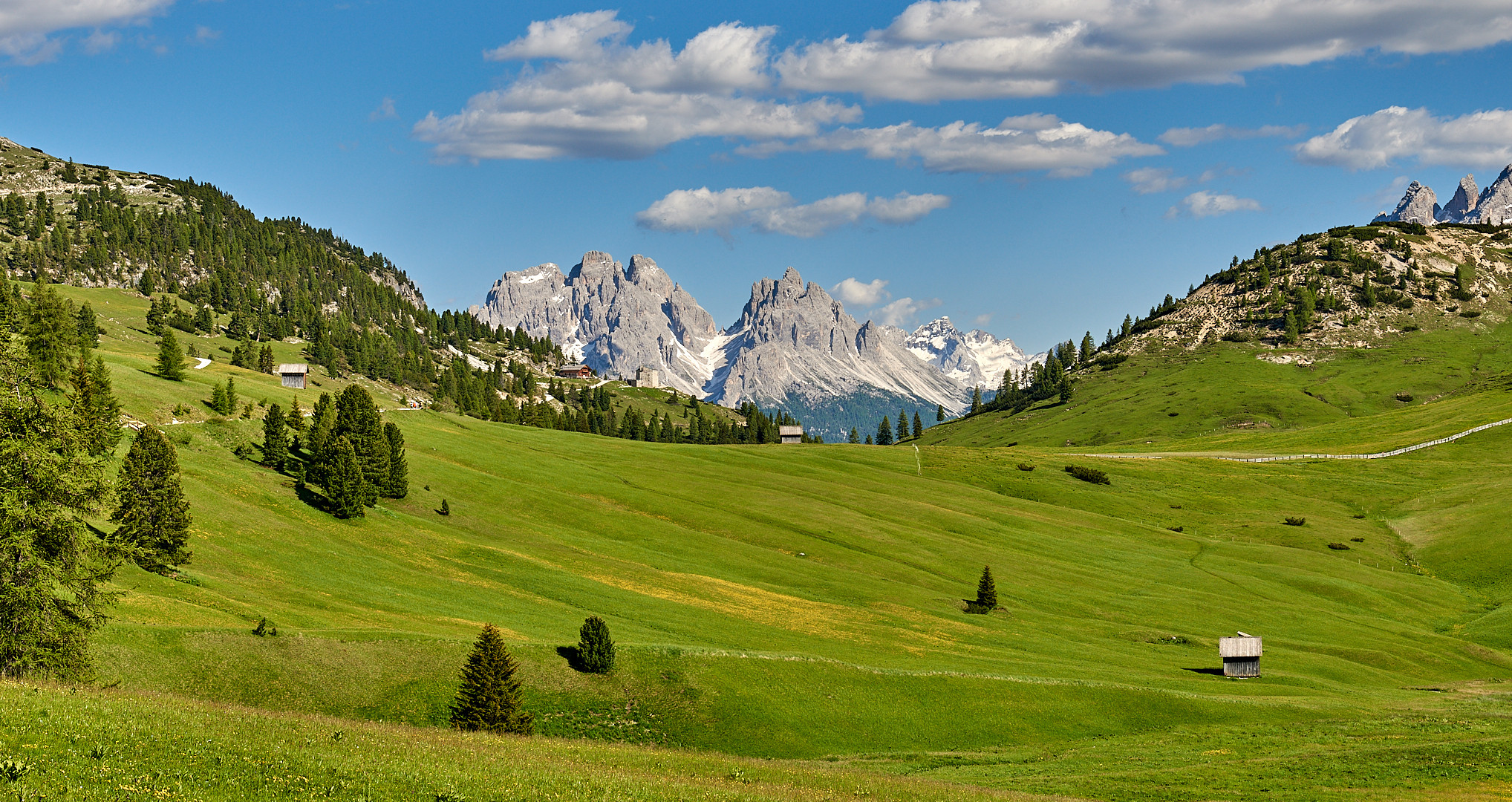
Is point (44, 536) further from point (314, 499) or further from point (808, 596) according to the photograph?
point (808, 596)

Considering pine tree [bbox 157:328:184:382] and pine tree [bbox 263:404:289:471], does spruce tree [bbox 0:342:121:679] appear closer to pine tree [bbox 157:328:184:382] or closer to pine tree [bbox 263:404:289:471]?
pine tree [bbox 263:404:289:471]

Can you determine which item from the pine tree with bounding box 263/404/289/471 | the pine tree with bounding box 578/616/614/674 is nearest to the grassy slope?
the pine tree with bounding box 578/616/614/674

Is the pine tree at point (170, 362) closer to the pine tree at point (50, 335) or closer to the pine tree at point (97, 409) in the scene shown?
the pine tree at point (50, 335)

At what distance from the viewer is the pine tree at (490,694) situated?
46281mm

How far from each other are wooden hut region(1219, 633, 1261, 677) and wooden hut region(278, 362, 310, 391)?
135911 mm

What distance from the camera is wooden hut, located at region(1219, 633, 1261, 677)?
74438 mm

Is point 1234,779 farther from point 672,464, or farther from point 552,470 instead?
point 672,464

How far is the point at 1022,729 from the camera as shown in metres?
56.9

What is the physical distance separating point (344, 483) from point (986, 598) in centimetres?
5805

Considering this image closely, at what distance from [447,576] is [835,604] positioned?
32.3 metres

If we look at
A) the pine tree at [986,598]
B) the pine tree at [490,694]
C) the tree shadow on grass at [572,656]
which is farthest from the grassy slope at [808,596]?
the pine tree at [490,694]

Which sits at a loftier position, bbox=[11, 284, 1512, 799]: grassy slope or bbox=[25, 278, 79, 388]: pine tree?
bbox=[25, 278, 79, 388]: pine tree

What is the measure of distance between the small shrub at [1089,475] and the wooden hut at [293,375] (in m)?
125

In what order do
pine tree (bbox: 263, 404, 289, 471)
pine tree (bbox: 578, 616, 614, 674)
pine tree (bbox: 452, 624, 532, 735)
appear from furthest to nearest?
pine tree (bbox: 263, 404, 289, 471)
pine tree (bbox: 578, 616, 614, 674)
pine tree (bbox: 452, 624, 532, 735)
